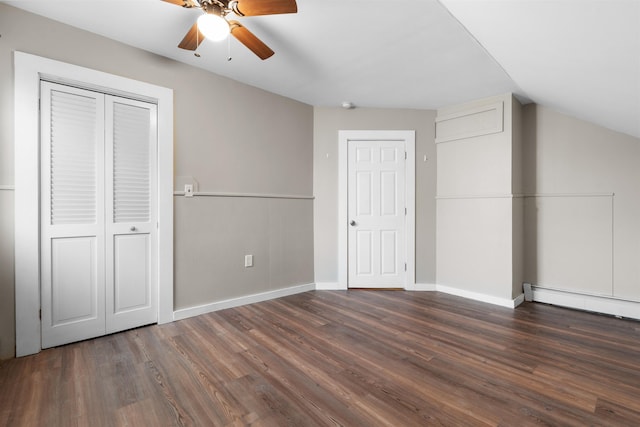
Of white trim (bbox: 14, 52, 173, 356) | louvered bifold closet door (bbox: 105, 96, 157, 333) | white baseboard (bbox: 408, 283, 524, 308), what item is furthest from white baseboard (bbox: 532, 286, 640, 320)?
white trim (bbox: 14, 52, 173, 356)

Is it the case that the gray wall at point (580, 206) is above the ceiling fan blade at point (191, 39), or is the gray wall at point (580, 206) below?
below

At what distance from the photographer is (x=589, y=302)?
307 centimetres

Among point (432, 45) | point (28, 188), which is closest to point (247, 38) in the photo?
point (432, 45)

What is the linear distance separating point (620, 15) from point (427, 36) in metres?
1.11

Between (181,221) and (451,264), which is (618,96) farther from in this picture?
(181,221)

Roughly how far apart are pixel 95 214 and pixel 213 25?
1760mm

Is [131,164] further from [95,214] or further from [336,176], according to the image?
[336,176]

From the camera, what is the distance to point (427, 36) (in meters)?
2.25

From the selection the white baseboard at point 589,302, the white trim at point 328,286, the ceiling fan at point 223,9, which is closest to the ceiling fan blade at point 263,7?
the ceiling fan at point 223,9

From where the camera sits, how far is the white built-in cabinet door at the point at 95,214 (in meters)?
2.20

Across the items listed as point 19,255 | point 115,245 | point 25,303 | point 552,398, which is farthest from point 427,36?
point 25,303

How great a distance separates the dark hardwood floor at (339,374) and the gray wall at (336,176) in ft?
3.59

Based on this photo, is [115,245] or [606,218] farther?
[606,218]

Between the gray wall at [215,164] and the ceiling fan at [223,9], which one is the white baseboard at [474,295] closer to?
the gray wall at [215,164]
